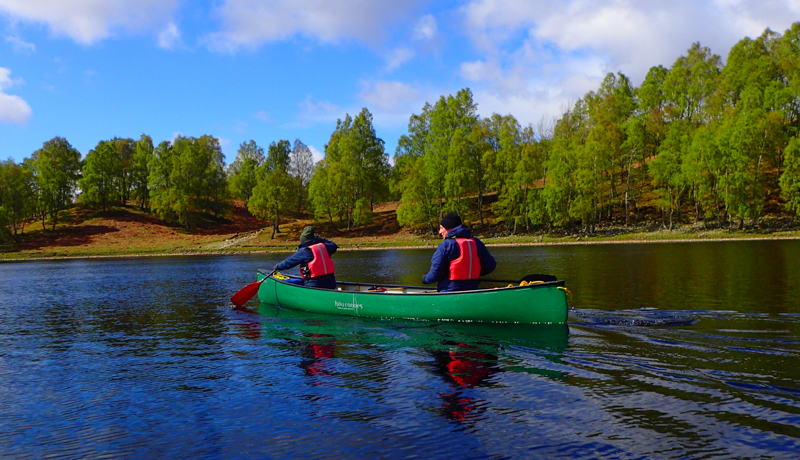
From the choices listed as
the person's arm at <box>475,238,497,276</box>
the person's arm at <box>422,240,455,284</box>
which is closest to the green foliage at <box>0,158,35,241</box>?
the person's arm at <box>422,240,455,284</box>

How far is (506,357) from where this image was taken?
33.2 ft

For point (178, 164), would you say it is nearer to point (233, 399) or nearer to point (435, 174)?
point (435, 174)

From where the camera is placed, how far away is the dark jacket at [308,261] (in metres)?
15.9

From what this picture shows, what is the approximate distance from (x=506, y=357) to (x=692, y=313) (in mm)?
5711

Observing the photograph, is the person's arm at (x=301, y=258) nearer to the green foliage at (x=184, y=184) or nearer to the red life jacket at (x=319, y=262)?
the red life jacket at (x=319, y=262)

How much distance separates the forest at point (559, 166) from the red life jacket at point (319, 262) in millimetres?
45128

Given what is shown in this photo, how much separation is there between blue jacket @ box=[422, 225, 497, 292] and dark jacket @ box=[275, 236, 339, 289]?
4.20 meters

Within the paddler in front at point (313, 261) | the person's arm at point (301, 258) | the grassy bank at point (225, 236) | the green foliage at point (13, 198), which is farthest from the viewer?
the green foliage at point (13, 198)

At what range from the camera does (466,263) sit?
12.7m

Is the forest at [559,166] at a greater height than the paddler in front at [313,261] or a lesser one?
greater

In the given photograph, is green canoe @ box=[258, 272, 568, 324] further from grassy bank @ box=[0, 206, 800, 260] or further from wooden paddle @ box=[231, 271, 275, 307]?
grassy bank @ box=[0, 206, 800, 260]

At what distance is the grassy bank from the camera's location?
53.2m

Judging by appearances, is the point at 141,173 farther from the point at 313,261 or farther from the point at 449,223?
the point at 449,223

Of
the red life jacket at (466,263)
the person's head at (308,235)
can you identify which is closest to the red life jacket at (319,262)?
the person's head at (308,235)
